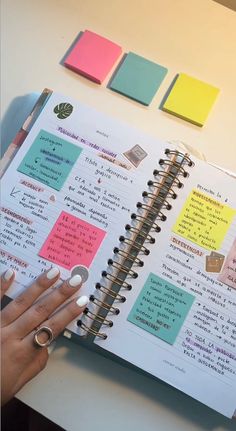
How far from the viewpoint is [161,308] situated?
65cm

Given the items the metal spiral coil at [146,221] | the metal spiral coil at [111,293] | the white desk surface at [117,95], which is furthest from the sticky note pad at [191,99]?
the metal spiral coil at [111,293]

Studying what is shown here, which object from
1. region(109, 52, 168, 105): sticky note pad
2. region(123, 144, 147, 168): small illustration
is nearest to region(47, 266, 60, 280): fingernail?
region(123, 144, 147, 168): small illustration

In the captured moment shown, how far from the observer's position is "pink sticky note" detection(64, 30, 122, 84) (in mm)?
831

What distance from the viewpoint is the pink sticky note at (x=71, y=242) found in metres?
0.66

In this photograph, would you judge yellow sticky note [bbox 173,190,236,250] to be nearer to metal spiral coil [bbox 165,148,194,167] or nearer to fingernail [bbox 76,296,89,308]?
metal spiral coil [bbox 165,148,194,167]

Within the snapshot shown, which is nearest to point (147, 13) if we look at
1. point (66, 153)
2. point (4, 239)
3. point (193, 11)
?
point (193, 11)

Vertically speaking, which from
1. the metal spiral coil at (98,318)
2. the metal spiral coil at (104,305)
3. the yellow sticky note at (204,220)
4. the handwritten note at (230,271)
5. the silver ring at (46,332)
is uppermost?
the yellow sticky note at (204,220)

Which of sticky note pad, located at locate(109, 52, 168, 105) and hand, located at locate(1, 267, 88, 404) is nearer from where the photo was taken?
hand, located at locate(1, 267, 88, 404)

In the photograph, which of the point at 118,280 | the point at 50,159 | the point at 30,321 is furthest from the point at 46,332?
the point at 50,159

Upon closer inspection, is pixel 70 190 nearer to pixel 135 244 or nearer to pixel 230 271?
pixel 135 244

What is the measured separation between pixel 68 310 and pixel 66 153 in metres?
0.25

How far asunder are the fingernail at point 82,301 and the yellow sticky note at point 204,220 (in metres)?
0.18

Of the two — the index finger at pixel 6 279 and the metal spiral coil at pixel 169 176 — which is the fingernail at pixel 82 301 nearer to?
the index finger at pixel 6 279

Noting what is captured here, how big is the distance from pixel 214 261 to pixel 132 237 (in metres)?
0.13
